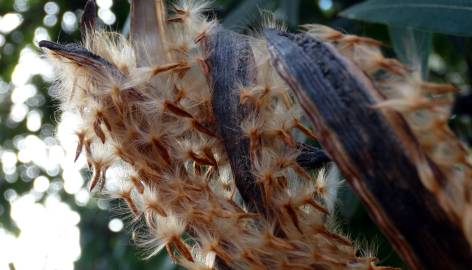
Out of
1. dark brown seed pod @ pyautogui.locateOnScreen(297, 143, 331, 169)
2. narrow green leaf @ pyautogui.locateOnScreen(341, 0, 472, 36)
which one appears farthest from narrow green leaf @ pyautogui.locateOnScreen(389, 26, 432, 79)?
dark brown seed pod @ pyautogui.locateOnScreen(297, 143, 331, 169)

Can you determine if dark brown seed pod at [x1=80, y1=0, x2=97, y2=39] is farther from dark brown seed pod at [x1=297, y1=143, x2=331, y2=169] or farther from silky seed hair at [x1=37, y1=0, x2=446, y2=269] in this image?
dark brown seed pod at [x1=297, y1=143, x2=331, y2=169]

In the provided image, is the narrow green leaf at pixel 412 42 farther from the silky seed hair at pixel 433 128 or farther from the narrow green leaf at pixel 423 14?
the silky seed hair at pixel 433 128

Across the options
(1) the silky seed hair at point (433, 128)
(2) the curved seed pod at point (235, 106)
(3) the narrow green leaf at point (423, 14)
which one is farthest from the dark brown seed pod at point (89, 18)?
(3) the narrow green leaf at point (423, 14)

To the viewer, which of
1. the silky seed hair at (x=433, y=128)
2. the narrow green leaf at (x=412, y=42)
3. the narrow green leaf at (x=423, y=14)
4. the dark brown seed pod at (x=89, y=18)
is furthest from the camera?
the narrow green leaf at (x=412, y=42)

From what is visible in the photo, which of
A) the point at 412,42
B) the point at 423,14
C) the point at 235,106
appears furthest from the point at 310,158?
the point at 412,42

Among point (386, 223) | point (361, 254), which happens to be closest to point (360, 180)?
point (386, 223)

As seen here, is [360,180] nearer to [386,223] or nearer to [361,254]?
[386,223]

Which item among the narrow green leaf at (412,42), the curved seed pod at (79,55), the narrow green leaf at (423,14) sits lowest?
the narrow green leaf at (412,42)
